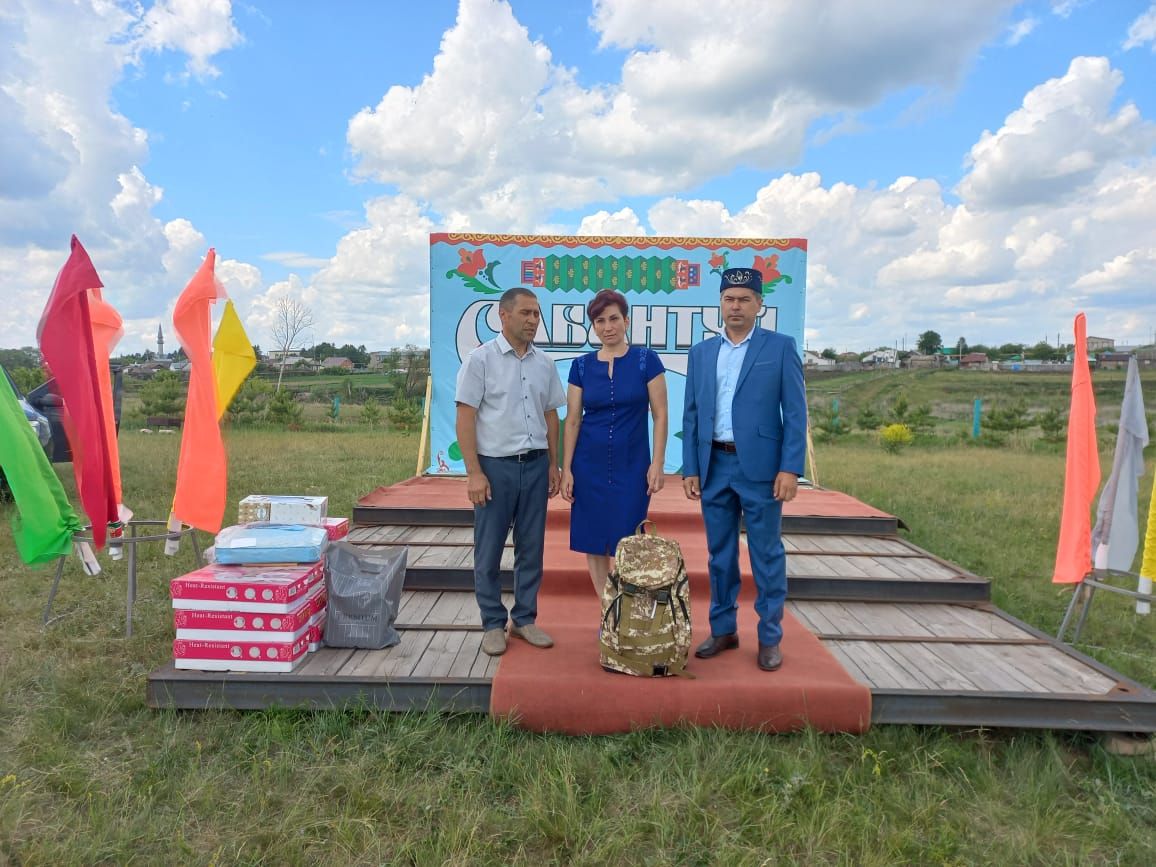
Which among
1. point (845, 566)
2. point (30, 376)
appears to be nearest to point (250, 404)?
point (30, 376)

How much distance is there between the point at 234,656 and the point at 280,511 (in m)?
0.78

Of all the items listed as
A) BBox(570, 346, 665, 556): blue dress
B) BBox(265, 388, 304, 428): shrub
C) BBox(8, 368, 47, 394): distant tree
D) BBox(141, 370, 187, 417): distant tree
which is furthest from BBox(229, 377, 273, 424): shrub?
BBox(570, 346, 665, 556): blue dress

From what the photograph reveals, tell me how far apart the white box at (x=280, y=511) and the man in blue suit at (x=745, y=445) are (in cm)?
198

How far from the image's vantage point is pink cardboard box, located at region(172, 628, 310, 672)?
10.6 ft

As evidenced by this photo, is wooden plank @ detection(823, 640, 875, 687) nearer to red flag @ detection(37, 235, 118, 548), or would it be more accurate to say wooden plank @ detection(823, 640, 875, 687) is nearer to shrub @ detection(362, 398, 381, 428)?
red flag @ detection(37, 235, 118, 548)

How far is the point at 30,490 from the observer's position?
13.0 feet

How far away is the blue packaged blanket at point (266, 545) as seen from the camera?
3354 mm

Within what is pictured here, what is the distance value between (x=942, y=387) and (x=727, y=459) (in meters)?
26.9

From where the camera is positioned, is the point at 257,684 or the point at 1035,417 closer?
the point at 257,684

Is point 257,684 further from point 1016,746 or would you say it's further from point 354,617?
point 1016,746

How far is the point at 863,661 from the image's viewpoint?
11.5 ft

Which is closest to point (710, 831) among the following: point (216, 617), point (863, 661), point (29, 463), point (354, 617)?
point (863, 661)

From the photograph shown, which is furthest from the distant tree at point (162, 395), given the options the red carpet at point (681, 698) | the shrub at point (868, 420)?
the red carpet at point (681, 698)

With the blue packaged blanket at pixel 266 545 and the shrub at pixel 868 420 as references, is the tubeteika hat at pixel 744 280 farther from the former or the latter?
the shrub at pixel 868 420
